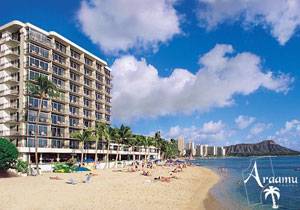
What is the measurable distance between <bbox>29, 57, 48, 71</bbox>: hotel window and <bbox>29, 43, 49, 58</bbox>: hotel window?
1409 millimetres

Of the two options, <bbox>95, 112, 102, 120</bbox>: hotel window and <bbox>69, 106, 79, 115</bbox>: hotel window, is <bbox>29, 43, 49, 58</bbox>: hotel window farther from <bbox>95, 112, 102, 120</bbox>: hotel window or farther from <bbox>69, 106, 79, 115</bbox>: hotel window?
<bbox>95, 112, 102, 120</bbox>: hotel window

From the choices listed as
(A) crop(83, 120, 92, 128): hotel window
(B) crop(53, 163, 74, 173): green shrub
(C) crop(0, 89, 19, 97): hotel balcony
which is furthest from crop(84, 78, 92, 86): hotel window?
(B) crop(53, 163, 74, 173): green shrub

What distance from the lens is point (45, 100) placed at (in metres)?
74.9

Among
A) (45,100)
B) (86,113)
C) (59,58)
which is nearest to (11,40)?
(59,58)

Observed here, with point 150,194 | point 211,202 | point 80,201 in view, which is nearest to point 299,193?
point 211,202

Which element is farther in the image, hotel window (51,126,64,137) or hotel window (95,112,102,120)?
hotel window (95,112,102,120)

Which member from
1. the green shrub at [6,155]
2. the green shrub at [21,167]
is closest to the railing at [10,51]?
the green shrub at [21,167]

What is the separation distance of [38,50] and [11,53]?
17.2 ft

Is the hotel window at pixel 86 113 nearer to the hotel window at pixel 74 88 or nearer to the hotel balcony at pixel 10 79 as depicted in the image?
the hotel window at pixel 74 88

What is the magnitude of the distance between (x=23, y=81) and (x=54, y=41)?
13053 mm

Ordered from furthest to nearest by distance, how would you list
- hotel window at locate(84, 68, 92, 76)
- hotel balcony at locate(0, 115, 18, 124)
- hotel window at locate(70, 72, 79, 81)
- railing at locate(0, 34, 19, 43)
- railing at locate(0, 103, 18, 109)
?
1. hotel window at locate(84, 68, 92, 76)
2. hotel window at locate(70, 72, 79, 81)
3. railing at locate(0, 34, 19, 43)
4. railing at locate(0, 103, 18, 109)
5. hotel balcony at locate(0, 115, 18, 124)

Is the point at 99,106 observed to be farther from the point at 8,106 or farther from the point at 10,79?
the point at 8,106

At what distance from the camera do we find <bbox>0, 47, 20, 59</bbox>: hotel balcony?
7238 centimetres

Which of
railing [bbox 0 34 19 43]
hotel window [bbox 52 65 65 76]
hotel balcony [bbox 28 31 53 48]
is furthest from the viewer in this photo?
hotel window [bbox 52 65 65 76]
